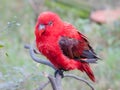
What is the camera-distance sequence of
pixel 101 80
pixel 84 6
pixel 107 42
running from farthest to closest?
pixel 84 6
pixel 107 42
pixel 101 80

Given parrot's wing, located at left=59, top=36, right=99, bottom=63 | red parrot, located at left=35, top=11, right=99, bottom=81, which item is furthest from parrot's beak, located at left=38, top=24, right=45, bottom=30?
parrot's wing, located at left=59, top=36, right=99, bottom=63

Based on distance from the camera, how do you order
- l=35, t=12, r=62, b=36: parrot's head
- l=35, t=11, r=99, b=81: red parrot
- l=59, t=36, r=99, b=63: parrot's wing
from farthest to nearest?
l=59, t=36, r=99, b=63: parrot's wing < l=35, t=11, r=99, b=81: red parrot < l=35, t=12, r=62, b=36: parrot's head

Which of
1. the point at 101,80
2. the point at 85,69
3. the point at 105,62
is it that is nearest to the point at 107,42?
the point at 105,62

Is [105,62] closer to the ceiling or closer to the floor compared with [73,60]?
closer to the floor

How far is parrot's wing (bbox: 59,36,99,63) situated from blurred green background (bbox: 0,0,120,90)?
1.08ft

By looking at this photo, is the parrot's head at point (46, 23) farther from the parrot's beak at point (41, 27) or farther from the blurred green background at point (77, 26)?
the blurred green background at point (77, 26)

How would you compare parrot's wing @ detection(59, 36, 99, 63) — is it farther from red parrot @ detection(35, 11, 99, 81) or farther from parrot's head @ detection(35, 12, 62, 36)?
parrot's head @ detection(35, 12, 62, 36)

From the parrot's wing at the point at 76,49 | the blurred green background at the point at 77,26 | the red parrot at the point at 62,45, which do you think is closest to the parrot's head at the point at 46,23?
the red parrot at the point at 62,45

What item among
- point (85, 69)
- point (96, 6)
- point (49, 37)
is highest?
point (49, 37)

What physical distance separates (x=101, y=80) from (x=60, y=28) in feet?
7.79

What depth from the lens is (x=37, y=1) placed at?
786cm

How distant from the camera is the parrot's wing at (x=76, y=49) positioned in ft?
10.8

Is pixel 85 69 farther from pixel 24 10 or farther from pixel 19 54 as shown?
pixel 24 10

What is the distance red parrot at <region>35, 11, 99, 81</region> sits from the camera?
10.2 ft
